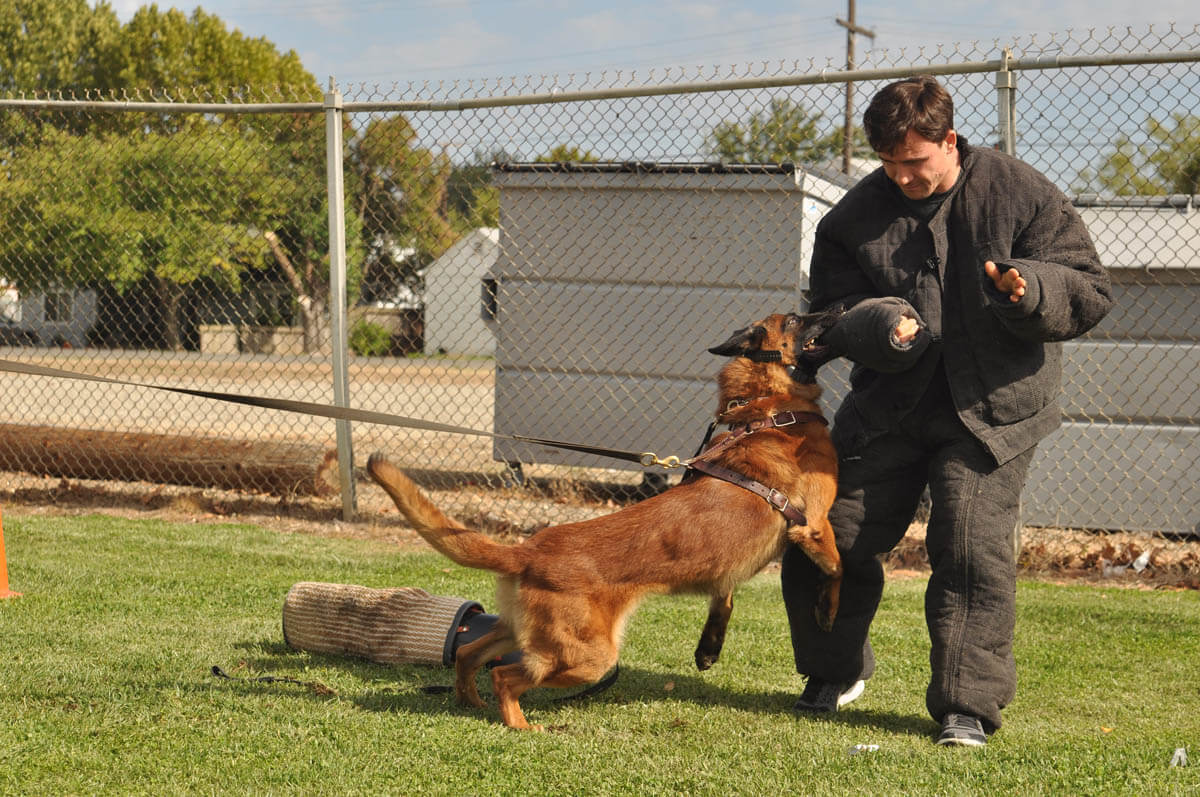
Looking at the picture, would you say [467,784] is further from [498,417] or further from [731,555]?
[498,417]

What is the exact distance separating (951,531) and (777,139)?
3782mm

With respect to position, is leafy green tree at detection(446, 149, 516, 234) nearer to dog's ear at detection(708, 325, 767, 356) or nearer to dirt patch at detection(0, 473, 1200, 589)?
dirt patch at detection(0, 473, 1200, 589)

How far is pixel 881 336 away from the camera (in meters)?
3.26

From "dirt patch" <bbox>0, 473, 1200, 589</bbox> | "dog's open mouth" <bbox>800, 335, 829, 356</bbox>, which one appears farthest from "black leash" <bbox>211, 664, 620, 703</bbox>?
"dirt patch" <bbox>0, 473, 1200, 589</bbox>

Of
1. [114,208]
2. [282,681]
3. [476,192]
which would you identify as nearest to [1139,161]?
[476,192]

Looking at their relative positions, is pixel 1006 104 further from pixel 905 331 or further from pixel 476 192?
pixel 476 192

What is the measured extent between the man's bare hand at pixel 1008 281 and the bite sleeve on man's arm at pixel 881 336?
0.90 ft

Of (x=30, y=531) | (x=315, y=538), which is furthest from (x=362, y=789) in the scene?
(x=30, y=531)

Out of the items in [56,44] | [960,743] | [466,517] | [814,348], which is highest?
[56,44]

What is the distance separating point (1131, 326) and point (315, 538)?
508cm

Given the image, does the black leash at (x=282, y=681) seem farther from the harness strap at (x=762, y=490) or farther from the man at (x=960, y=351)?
the man at (x=960, y=351)

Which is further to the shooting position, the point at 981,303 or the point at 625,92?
the point at 625,92

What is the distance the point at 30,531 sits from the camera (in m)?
6.64

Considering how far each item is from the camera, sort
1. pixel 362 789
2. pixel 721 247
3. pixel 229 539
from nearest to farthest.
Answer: pixel 362 789 → pixel 229 539 → pixel 721 247
